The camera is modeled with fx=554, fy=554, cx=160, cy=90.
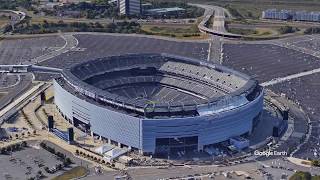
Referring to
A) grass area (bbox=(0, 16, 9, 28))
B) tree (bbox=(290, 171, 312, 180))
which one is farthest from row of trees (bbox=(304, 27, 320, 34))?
tree (bbox=(290, 171, 312, 180))

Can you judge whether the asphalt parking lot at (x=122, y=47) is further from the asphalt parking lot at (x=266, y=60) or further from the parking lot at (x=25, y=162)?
the parking lot at (x=25, y=162)

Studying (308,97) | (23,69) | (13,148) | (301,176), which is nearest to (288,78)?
(308,97)

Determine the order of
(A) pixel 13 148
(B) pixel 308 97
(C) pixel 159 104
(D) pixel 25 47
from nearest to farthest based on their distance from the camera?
(C) pixel 159 104 < (A) pixel 13 148 < (B) pixel 308 97 < (D) pixel 25 47

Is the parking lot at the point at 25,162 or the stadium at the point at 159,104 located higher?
the stadium at the point at 159,104

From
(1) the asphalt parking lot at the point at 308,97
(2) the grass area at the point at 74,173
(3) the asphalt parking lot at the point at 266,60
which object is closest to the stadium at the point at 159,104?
(2) the grass area at the point at 74,173

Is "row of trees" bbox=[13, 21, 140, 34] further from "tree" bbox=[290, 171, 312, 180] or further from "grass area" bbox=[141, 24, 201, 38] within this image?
"tree" bbox=[290, 171, 312, 180]

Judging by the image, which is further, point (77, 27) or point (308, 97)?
point (77, 27)

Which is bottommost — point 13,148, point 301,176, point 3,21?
point 301,176

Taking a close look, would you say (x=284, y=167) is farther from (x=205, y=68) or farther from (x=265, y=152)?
(x=205, y=68)

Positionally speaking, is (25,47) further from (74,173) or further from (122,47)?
(74,173)
